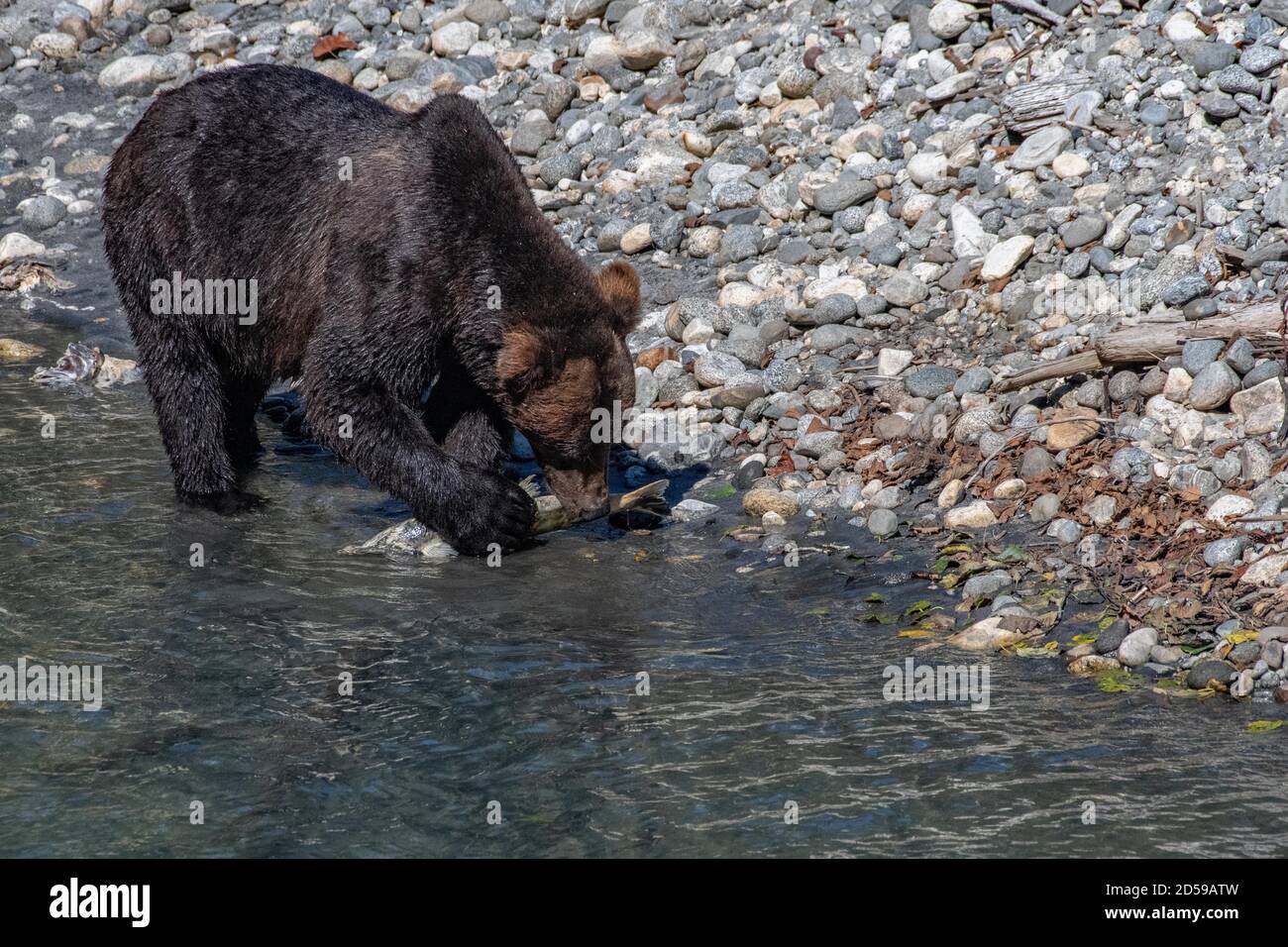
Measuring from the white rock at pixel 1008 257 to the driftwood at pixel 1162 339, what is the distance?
121 centimetres

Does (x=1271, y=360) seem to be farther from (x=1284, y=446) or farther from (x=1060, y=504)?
(x=1060, y=504)

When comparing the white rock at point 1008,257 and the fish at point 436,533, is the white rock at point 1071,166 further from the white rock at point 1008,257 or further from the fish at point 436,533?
the fish at point 436,533

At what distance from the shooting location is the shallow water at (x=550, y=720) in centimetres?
480

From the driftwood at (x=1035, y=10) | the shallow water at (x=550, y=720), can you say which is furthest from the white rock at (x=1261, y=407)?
the driftwood at (x=1035, y=10)

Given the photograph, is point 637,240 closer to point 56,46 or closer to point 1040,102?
point 1040,102

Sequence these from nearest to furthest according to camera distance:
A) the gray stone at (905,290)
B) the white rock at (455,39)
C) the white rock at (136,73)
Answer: the gray stone at (905,290)
the white rock at (455,39)
the white rock at (136,73)

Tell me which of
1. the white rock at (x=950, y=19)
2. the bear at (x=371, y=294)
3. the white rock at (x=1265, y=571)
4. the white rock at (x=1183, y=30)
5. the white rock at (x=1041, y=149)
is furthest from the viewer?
the white rock at (x=950, y=19)

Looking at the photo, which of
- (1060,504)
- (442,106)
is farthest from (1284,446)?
(442,106)

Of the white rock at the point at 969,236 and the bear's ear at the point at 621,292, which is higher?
the white rock at the point at 969,236

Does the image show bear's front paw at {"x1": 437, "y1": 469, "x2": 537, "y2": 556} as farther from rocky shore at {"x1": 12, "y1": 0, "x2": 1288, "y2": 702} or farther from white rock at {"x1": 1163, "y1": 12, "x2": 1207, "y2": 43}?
white rock at {"x1": 1163, "y1": 12, "x2": 1207, "y2": 43}

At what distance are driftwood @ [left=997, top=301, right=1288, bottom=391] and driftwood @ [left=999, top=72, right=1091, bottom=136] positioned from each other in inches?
101

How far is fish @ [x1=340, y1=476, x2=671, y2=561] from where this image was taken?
7.48m

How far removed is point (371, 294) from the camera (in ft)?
23.6

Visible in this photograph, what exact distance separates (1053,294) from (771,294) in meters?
1.80
